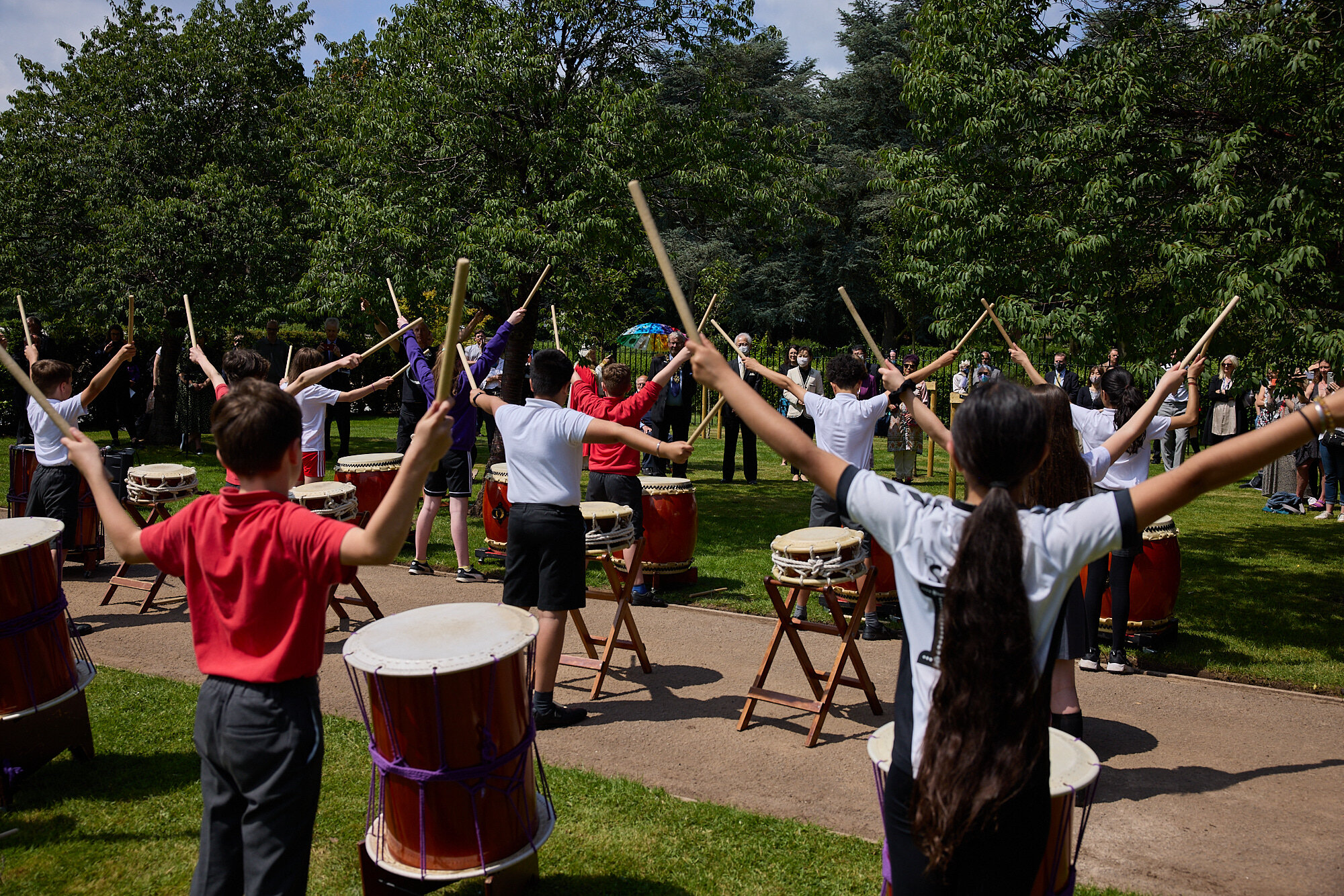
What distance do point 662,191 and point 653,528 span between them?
20.0 ft

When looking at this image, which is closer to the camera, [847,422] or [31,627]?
[31,627]

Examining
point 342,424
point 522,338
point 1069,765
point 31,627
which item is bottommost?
point 1069,765

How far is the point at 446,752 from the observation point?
→ 340cm

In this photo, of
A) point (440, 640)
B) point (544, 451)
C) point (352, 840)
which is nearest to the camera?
point (440, 640)

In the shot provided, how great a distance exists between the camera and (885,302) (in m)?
38.4

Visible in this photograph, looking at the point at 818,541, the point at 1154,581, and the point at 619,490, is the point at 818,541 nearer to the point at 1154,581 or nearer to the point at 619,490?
the point at 619,490

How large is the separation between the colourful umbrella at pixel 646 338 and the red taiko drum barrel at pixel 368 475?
424 inches

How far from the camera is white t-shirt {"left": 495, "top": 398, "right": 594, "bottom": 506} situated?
5.25m

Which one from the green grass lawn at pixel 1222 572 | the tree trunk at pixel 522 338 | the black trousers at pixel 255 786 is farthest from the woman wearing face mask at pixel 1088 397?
the black trousers at pixel 255 786

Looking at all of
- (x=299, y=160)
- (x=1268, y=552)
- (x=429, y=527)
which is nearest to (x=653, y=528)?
(x=429, y=527)

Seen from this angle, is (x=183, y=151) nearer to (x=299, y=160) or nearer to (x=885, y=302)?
(x=299, y=160)

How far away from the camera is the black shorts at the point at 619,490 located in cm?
790

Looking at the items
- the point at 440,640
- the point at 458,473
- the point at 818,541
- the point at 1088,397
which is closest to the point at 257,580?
the point at 440,640

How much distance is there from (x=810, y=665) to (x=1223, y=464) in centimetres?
368
